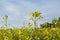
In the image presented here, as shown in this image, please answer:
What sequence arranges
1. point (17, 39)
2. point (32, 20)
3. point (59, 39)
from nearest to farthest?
point (17, 39) → point (59, 39) → point (32, 20)

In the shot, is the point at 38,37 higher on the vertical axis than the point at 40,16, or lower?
lower

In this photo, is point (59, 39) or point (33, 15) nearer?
point (59, 39)

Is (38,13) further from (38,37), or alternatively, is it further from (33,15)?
(38,37)

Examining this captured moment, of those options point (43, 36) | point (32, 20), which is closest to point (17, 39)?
point (43, 36)

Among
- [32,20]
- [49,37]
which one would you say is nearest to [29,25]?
[32,20]

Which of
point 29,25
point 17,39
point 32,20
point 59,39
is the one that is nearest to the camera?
point 17,39

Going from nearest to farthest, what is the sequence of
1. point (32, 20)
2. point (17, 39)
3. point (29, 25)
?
point (17, 39), point (29, 25), point (32, 20)

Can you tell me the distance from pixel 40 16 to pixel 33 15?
28 cm

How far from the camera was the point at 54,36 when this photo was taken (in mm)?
8117

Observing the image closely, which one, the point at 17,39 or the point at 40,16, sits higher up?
the point at 40,16

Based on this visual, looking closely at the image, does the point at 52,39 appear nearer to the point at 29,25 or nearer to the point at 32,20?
the point at 29,25

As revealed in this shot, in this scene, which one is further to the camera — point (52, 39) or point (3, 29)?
point (3, 29)

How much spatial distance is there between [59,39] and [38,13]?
2.41m

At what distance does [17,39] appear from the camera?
7289mm
